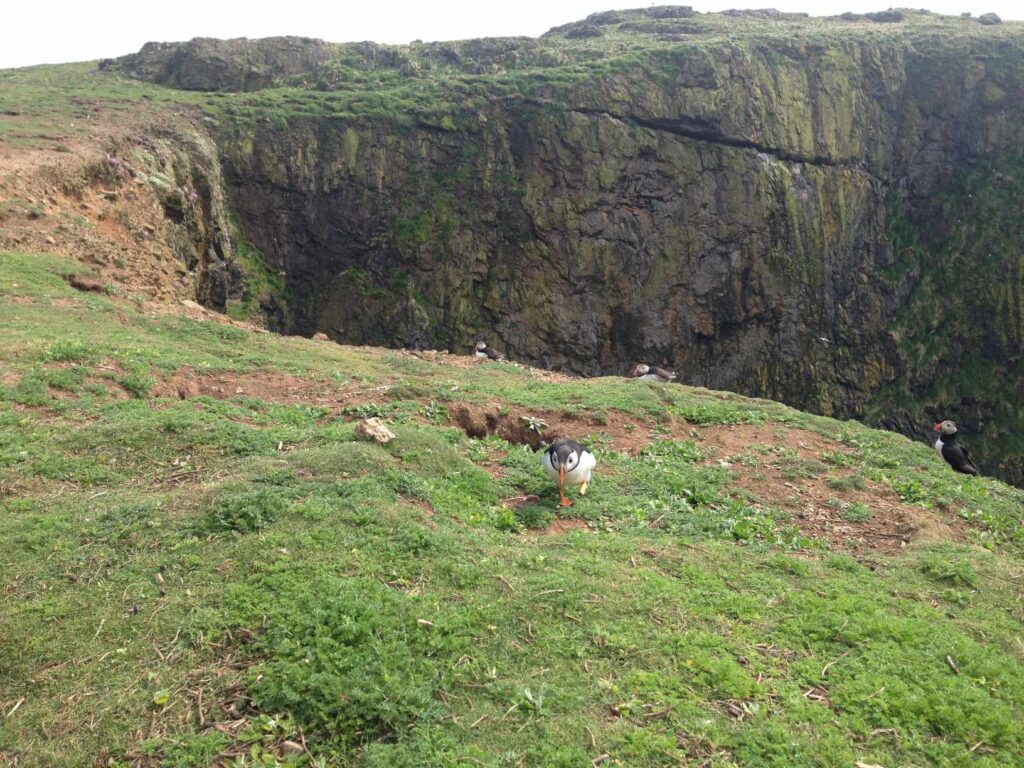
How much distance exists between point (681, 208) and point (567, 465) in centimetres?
2579

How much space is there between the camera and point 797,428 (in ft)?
44.1

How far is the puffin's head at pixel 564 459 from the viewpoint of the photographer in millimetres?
8484

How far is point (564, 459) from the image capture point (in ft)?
27.8

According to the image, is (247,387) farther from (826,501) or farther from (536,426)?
(826,501)

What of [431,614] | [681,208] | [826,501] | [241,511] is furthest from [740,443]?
[681,208]

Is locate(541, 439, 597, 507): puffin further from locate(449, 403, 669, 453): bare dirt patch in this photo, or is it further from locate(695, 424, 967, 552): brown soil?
locate(449, 403, 669, 453): bare dirt patch

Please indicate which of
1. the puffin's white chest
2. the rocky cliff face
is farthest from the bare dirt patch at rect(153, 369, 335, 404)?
the rocky cliff face

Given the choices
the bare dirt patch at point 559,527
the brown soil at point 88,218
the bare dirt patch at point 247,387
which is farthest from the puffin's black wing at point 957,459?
the brown soil at point 88,218

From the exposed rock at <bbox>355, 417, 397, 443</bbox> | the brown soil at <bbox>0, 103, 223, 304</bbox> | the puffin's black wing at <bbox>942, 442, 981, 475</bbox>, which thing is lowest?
the puffin's black wing at <bbox>942, 442, 981, 475</bbox>

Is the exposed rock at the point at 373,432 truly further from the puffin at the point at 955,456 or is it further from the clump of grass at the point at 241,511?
the puffin at the point at 955,456

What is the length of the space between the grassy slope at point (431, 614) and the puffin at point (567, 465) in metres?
0.32

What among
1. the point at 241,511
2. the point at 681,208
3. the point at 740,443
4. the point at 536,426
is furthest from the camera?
the point at 681,208

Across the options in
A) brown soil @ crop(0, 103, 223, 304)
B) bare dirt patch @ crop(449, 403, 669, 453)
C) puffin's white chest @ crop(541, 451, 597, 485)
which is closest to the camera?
puffin's white chest @ crop(541, 451, 597, 485)

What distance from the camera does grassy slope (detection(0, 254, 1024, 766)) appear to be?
4664mm
